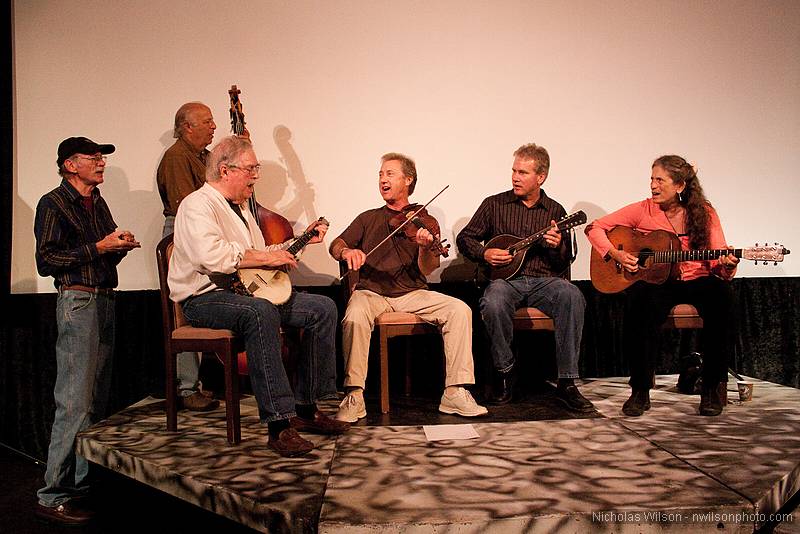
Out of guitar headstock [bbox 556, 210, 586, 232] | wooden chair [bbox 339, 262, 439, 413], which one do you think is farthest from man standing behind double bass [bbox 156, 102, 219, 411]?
guitar headstock [bbox 556, 210, 586, 232]

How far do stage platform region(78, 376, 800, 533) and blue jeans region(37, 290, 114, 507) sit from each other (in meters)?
0.08

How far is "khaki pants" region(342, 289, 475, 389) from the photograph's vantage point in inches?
130

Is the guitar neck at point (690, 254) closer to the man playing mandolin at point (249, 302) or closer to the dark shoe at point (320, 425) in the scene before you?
the man playing mandolin at point (249, 302)

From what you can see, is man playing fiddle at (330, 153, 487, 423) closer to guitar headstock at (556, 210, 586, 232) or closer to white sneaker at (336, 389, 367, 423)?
white sneaker at (336, 389, 367, 423)

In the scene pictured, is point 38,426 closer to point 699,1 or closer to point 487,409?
point 487,409

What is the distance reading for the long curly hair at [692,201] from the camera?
360cm

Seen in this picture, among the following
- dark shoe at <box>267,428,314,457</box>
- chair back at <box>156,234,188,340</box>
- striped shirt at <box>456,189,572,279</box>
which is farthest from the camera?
striped shirt at <box>456,189,572,279</box>

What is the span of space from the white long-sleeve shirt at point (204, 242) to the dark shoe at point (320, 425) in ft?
2.27

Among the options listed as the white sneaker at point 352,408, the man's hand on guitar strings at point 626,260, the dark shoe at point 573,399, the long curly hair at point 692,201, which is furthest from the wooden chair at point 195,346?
the long curly hair at point 692,201

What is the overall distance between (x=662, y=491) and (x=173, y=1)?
3.82 metres

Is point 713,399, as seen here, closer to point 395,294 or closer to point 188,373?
point 395,294

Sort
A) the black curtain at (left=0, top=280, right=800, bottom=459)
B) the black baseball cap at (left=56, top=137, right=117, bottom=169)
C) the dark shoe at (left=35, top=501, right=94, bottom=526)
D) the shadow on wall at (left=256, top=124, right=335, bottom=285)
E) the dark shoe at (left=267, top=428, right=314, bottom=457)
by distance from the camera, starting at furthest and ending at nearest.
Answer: the shadow on wall at (left=256, top=124, right=335, bottom=285) → the black curtain at (left=0, top=280, right=800, bottom=459) → the black baseball cap at (left=56, top=137, right=117, bottom=169) → the dark shoe at (left=35, top=501, right=94, bottom=526) → the dark shoe at (left=267, top=428, right=314, bottom=457)

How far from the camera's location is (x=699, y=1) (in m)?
4.56

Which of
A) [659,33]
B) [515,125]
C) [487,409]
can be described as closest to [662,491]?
[487,409]
